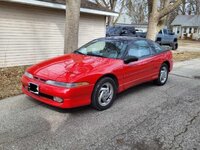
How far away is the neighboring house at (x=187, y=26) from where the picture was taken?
49.5 metres

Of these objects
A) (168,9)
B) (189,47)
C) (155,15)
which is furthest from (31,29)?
(189,47)

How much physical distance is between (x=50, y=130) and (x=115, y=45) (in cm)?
269

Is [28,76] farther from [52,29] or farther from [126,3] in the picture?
[126,3]

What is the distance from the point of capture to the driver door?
17.3 ft

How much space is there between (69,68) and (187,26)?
5151 centimetres

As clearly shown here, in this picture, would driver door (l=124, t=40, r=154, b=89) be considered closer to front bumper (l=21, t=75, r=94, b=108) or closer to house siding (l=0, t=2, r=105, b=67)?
front bumper (l=21, t=75, r=94, b=108)

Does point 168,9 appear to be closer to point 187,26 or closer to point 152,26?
point 152,26

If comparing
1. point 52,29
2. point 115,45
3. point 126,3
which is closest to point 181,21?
point 126,3

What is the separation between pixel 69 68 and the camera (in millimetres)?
4570

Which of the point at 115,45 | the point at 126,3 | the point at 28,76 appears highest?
the point at 126,3

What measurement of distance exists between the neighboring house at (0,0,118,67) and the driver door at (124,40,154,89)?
4.88 meters

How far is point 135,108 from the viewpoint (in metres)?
4.87

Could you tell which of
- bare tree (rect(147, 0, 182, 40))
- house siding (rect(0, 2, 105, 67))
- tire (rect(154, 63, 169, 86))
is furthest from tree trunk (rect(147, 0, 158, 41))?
tire (rect(154, 63, 169, 86))

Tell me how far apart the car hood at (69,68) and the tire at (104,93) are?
28cm
